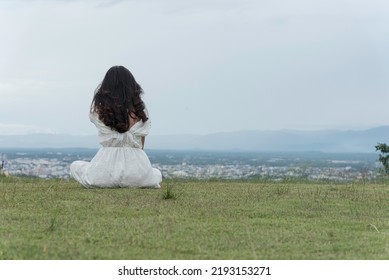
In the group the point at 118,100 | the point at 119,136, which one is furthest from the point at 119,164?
the point at 118,100

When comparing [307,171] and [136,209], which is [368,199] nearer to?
[136,209]

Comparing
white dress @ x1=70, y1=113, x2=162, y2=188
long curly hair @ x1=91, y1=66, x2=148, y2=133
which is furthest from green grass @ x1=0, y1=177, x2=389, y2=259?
long curly hair @ x1=91, y1=66, x2=148, y2=133

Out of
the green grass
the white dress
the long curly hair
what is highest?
the long curly hair

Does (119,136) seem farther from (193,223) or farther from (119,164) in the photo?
(193,223)

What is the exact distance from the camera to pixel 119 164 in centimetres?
1146

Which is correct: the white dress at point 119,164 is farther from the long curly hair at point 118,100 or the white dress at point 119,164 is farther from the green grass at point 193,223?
the green grass at point 193,223

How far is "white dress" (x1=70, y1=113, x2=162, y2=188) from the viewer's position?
11336mm

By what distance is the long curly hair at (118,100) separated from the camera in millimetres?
11461

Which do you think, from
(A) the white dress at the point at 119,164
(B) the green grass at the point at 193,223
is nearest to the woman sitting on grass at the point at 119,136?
(A) the white dress at the point at 119,164

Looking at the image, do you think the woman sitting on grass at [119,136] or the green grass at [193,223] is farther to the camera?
the woman sitting on grass at [119,136]

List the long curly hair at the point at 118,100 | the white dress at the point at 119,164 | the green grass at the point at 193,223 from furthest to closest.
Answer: the long curly hair at the point at 118,100 < the white dress at the point at 119,164 < the green grass at the point at 193,223

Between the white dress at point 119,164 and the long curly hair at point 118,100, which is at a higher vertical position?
the long curly hair at point 118,100

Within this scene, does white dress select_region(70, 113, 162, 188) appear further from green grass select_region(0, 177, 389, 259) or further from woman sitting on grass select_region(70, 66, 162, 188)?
green grass select_region(0, 177, 389, 259)
